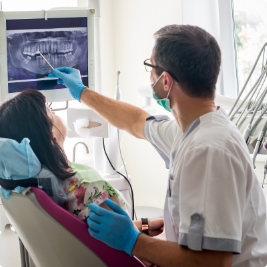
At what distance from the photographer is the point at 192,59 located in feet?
4.94

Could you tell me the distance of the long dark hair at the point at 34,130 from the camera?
1.63 meters

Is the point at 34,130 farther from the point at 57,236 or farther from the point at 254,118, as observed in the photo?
the point at 254,118

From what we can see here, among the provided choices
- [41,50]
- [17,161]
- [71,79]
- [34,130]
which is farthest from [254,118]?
[17,161]

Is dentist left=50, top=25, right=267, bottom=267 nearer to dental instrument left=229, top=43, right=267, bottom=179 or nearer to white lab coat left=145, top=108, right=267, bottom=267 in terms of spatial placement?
white lab coat left=145, top=108, right=267, bottom=267

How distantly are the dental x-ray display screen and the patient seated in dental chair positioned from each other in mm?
389

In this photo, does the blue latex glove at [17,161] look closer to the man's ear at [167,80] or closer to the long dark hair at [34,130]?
the long dark hair at [34,130]

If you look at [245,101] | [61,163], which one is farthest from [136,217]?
[61,163]

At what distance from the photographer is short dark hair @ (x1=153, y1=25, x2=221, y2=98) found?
1510 millimetres

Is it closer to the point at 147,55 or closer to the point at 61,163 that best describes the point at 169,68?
the point at 61,163

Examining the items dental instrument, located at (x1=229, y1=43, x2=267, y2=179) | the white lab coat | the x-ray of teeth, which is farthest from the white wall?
the white lab coat

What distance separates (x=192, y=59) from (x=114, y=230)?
563 mm

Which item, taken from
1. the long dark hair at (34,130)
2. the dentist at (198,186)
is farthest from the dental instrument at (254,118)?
the long dark hair at (34,130)

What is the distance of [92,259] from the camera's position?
1.50 m

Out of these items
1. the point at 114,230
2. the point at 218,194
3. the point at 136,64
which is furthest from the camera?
the point at 136,64
